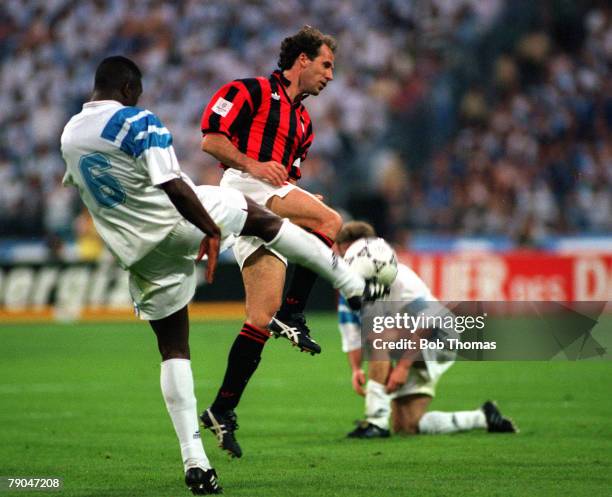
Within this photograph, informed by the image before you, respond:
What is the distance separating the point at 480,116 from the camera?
21766 millimetres

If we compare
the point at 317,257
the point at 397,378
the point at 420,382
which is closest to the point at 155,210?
the point at 317,257

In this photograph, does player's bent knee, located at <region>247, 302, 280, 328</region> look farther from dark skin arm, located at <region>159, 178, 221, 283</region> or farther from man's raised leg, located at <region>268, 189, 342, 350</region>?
dark skin arm, located at <region>159, 178, 221, 283</region>

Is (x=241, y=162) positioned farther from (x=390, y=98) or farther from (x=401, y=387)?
(x=390, y=98)

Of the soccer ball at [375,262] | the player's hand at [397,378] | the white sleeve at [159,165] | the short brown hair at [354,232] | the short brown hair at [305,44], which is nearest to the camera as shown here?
the white sleeve at [159,165]

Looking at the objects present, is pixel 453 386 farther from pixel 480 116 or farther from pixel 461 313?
pixel 480 116

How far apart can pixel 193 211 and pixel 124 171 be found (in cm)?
45

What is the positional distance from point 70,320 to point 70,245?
1484 millimetres

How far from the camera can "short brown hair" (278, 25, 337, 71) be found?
7.11 m

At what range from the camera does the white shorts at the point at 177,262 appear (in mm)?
5730

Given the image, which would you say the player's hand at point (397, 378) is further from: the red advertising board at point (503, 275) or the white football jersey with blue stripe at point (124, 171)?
the red advertising board at point (503, 275)

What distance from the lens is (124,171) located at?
5.69 metres

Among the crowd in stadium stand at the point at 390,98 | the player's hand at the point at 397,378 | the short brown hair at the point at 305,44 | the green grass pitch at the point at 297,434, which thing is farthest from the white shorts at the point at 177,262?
the crowd in stadium stand at the point at 390,98

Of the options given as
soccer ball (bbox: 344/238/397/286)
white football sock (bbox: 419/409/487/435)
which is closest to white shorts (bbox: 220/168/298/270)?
soccer ball (bbox: 344/238/397/286)

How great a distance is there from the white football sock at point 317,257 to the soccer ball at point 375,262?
42cm
